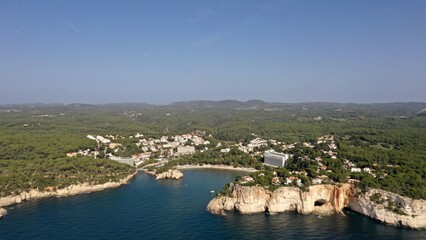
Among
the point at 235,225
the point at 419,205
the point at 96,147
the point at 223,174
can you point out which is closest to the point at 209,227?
the point at 235,225

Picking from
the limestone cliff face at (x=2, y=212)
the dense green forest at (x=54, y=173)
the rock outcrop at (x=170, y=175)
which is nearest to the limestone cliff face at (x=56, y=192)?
the dense green forest at (x=54, y=173)

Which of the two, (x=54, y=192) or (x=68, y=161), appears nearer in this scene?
(x=54, y=192)

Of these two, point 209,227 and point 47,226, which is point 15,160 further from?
point 209,227

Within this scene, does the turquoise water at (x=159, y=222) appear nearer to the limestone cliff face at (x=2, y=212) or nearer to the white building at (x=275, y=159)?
the limestone cliff face at (x=2, y=212)

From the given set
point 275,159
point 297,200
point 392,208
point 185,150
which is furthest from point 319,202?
point 185,150

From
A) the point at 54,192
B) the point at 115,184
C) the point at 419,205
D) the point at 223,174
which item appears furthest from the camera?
the point at 223,174

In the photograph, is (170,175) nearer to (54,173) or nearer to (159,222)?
(54,173)

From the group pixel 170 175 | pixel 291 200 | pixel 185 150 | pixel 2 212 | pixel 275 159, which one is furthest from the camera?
pixel 185 150
